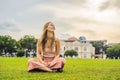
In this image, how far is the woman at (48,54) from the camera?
1480cm

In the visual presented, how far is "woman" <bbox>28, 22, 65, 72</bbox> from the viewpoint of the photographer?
14.8 metres

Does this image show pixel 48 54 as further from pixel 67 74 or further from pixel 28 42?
pixel 28 42

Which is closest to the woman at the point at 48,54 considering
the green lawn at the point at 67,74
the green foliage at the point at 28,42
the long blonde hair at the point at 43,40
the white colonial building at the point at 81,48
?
the long blonde hair at the point at 43,40

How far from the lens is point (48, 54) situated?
15.3 metres

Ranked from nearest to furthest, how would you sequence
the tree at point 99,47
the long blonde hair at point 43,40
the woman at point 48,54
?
the woman at point 48,54 → the long blonde hair at point 43,40 → the tree at point 99,47

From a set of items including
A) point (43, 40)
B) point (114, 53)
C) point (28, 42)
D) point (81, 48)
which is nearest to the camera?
point (43, 40)

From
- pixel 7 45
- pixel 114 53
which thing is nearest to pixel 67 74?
pixel 7 45

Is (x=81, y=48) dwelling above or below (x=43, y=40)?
above

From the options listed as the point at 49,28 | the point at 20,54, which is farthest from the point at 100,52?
the point at 49,28

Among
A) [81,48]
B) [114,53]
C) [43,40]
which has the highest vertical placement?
[81,48]

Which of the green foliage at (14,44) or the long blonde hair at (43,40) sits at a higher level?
the green foliage at (14,44)

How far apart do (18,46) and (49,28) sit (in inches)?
3940

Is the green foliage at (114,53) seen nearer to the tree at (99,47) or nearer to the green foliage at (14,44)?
the tree at (99,47)

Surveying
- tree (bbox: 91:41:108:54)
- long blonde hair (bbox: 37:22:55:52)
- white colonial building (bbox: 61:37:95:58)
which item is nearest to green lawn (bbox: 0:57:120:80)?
long blonde hair (bbox: 37:22:55:52)
